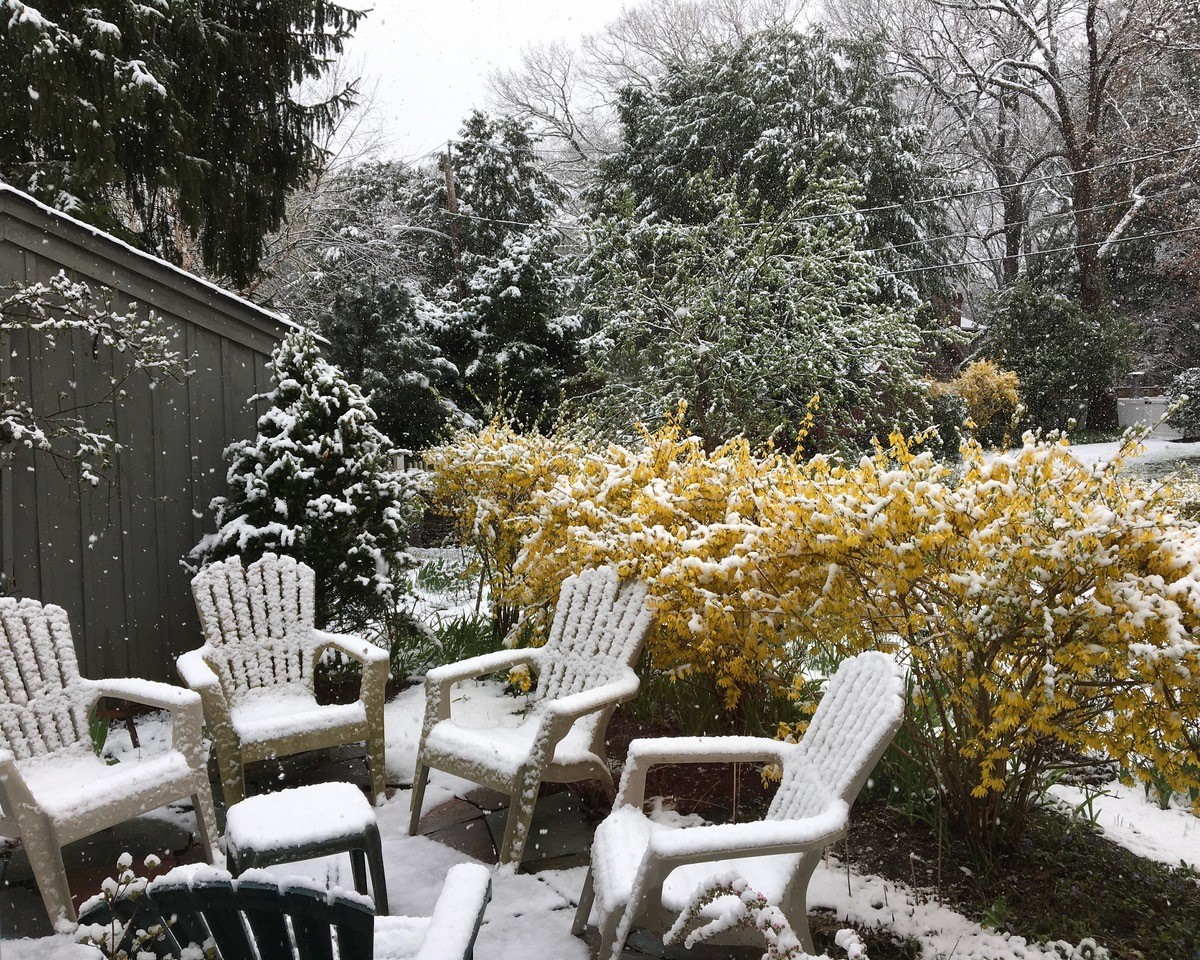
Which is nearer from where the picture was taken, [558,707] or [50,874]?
[50,874]

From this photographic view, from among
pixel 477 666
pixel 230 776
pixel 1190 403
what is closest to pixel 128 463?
pixel 230 776

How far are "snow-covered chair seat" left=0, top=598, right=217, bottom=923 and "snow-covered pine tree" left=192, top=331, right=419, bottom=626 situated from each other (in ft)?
3.88

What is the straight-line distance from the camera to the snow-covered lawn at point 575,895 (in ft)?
7.51

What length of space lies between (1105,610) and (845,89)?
55.2 feet

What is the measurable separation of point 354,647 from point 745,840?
2104 mm

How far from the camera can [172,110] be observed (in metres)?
7.38

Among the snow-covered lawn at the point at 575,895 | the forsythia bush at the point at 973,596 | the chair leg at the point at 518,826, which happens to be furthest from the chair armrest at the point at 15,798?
the forsythia bush at the point at 973,596

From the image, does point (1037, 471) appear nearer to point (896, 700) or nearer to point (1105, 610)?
point (1105, 610)

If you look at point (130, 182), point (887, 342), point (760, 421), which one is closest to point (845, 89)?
point (887, 342)

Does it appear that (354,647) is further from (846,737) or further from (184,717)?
(846,737)

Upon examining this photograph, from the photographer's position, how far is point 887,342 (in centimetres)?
859

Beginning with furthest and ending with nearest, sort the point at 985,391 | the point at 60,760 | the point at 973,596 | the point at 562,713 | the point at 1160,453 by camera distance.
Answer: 1. the point at 985,391
2. the point at 1160,453
3. the point at 60,760
4. the point at 562,713
5. the point at 973,596

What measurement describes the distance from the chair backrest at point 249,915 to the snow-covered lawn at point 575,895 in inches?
41.1

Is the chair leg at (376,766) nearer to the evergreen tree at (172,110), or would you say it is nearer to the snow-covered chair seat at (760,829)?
the snow-covered chair seat at (760,829)
